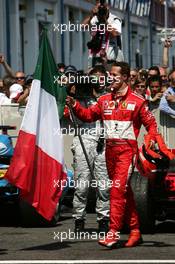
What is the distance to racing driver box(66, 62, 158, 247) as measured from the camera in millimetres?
11195

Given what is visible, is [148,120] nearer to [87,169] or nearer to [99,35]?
[87,169]

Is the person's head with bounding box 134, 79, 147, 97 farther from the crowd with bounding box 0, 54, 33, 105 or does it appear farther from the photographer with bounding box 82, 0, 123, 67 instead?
the photographer with bounding box 82, 0, 123, 67

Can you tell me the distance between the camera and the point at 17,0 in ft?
98.1

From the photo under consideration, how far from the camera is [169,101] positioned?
16828 millimetres

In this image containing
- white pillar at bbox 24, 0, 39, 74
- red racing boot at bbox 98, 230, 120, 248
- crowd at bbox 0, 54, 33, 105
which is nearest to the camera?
red racing boot at bbox 98, 230, 120, 248

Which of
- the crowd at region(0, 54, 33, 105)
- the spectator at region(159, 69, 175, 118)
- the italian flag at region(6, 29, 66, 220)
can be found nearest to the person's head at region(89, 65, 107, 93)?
the italian flag at region(6, 29, 66, 220)

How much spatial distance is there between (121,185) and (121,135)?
1.71 ft

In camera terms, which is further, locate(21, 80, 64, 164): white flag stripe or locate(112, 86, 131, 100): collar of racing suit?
locate(21, 80, 64, 164): white flag stripe

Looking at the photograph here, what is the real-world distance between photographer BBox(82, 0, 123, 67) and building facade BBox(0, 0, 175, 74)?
26.1 feet

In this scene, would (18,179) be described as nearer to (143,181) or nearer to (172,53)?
(143,181)

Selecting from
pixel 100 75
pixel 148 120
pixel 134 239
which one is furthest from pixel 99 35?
pixel 134 239

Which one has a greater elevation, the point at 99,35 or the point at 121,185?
the point at 99,35

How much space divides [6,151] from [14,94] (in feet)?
14.6

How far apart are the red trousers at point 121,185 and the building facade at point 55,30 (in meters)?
12.6
